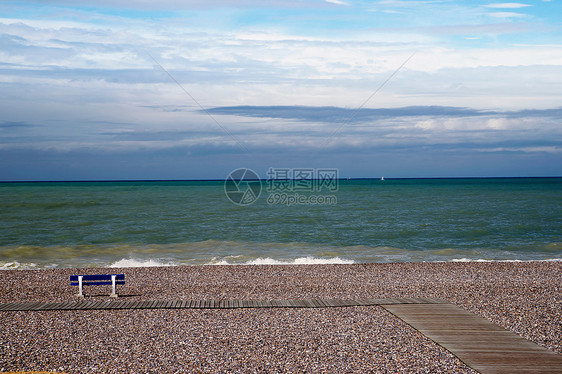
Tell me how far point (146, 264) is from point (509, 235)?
21255 mm

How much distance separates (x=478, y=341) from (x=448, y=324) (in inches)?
39.5

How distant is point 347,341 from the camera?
804cm

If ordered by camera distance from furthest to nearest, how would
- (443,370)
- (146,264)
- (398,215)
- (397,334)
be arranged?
1. (398,215)
2. (146,264)
3. (397,334)
4. (443,370)

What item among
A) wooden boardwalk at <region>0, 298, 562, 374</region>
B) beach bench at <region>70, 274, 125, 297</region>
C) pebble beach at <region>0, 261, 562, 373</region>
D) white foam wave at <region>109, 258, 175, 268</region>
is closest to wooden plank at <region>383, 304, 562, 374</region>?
wooden boardwalk at <region>0, 298, 562, 374</region>

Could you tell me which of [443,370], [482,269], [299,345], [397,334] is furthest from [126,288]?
[482,269]

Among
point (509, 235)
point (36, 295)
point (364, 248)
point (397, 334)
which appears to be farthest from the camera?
point (509, 235)

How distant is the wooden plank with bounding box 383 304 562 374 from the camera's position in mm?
6864

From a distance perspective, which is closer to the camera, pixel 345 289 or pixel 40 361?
pixel 40 361

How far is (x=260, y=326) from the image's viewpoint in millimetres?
8922

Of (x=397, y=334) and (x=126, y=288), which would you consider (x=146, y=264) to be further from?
(x=397, y=334)

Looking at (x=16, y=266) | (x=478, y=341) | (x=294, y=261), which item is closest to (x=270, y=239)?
(x=294, y=261)

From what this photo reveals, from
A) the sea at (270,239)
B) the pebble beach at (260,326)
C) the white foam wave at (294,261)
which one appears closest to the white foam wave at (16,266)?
the sea at (270,239)

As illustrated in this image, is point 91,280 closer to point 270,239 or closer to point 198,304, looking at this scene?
point 198,304

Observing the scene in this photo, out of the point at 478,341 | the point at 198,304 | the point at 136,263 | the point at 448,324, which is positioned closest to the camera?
the point at 478,341
